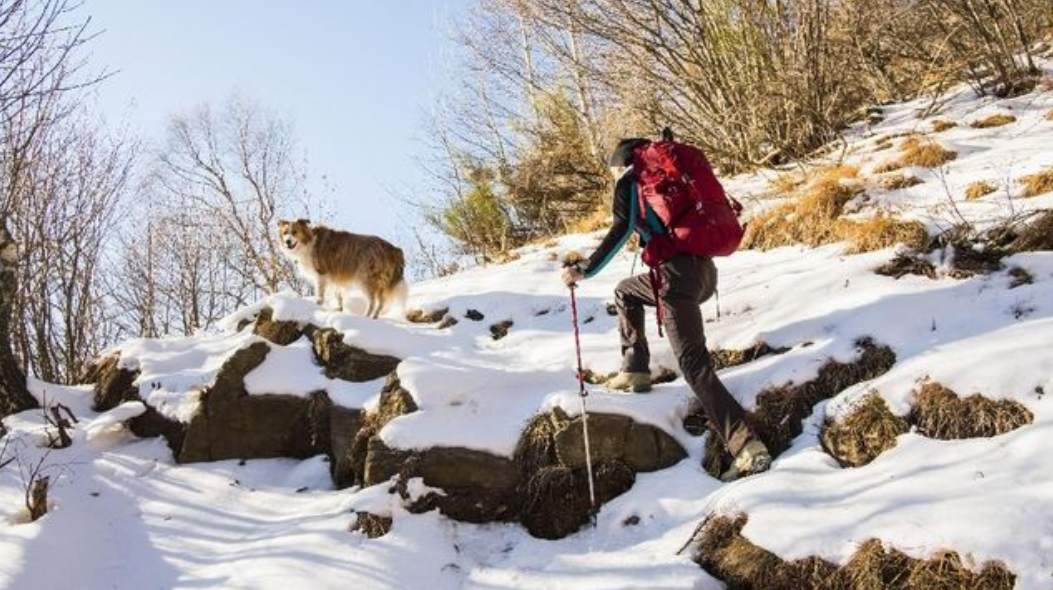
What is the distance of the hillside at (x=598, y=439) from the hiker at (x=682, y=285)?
0.29 meters

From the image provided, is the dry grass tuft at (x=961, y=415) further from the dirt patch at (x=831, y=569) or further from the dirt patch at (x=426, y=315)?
the dirt patch at (x=426, y=315)

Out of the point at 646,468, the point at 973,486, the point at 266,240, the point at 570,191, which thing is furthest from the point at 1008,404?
the point at 266,240

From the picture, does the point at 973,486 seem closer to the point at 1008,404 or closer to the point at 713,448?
the point at 1008,404

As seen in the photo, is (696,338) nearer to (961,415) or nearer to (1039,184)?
(961,415)

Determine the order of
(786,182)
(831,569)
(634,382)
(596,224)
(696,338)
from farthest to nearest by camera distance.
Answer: (596,224) < (786,182) < (634,382) < (696,338) < (831,569)

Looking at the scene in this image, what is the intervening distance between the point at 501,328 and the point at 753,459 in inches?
123

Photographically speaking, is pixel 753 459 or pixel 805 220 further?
pixel 805 220

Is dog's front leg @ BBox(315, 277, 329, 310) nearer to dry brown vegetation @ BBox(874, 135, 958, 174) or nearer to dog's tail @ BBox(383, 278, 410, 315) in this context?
dog's tail @ BBox(383, 278, 410, 315)

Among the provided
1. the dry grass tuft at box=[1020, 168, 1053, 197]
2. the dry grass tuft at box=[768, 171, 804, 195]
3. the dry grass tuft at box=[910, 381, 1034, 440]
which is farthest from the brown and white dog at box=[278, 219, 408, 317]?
the dry grass tuft at box=[1020, 168, 1053, 197]

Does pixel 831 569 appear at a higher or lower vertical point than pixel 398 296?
lower

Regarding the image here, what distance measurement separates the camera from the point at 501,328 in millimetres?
6676

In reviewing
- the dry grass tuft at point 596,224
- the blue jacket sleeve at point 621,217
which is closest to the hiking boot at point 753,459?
the blue jacket sleeve at point 621,217

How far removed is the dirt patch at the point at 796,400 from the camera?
168 inches

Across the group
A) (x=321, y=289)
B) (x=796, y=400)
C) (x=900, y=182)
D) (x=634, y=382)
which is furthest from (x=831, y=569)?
(x=321, y=289)
